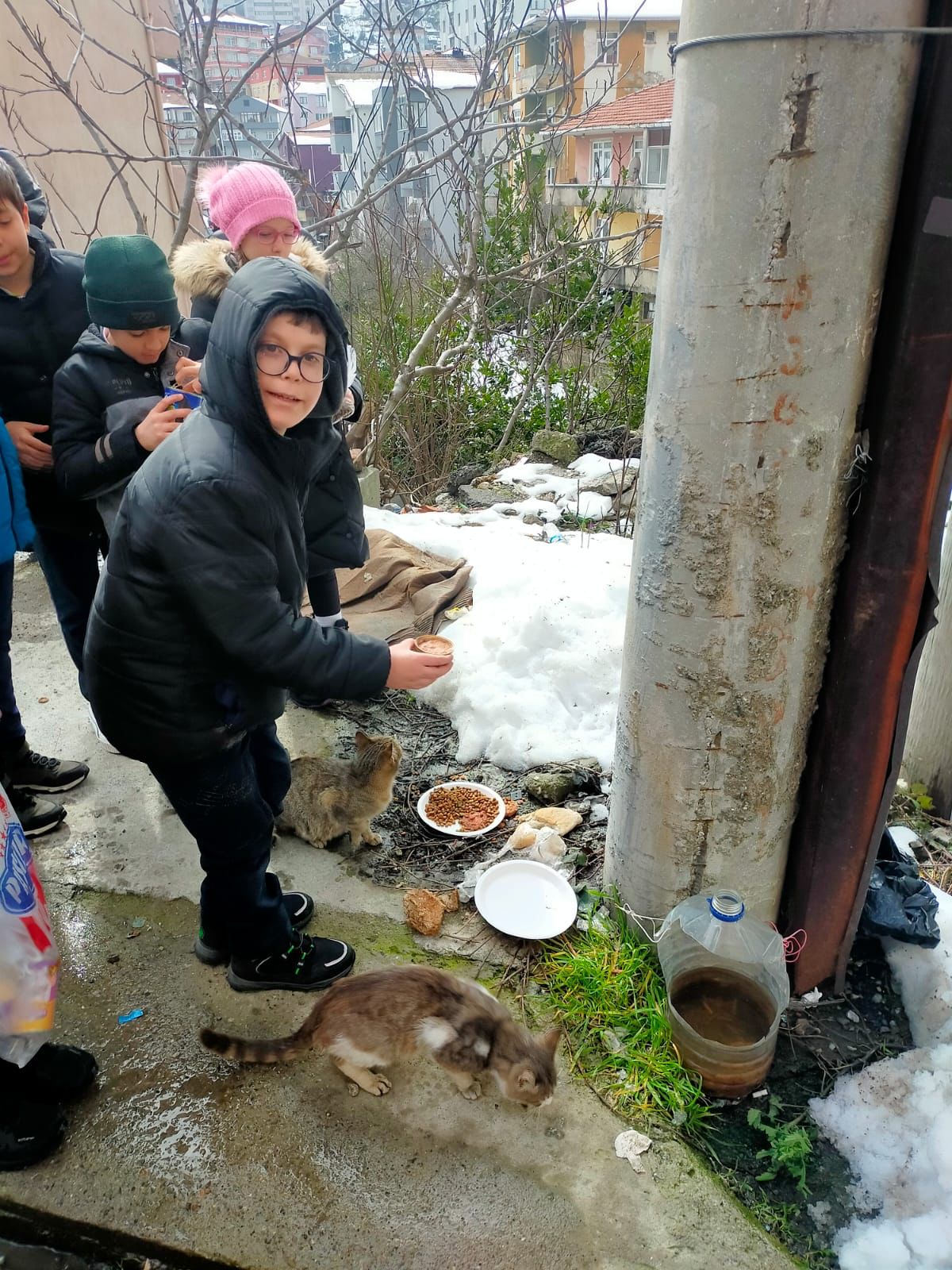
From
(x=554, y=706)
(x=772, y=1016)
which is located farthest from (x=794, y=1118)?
(x=554, y=706)

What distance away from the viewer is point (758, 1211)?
7.26ft

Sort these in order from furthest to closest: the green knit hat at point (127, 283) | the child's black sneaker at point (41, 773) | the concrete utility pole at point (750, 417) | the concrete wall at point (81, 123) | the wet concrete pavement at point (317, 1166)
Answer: the concrete wall at point (81, 123)
the child's black sneaker at point (41, 773)
the green knit hat at point (127, 283)
the wet concrete pavement at point (317, 1166)
the concrete utility pole at point (750, 417)

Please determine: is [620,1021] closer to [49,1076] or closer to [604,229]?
[49,1076]

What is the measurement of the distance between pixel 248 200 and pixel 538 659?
2476 millimetres

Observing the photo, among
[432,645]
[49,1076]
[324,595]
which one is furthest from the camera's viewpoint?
[324,595]

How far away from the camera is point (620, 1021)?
260 cm

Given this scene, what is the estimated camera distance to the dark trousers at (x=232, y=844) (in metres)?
2.32

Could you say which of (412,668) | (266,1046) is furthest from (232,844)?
(412,668)

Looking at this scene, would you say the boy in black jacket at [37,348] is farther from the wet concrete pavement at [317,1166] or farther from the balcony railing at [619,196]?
the balcony railing at [619,196]

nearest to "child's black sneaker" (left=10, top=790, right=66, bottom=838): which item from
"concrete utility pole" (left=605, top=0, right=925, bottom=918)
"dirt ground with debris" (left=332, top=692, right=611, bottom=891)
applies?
"dirt ground with debris" (left=332, top=692, right=611, bottom=891)

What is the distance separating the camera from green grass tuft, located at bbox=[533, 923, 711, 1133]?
2.41 m

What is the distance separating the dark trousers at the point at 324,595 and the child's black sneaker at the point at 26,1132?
2.29 metres

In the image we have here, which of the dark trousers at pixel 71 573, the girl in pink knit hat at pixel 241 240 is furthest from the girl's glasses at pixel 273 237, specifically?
the dark trousers at pixel 71 573

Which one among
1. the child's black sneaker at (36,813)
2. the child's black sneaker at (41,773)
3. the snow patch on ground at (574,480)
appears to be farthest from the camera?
the snow patch on ground at (574,480)
